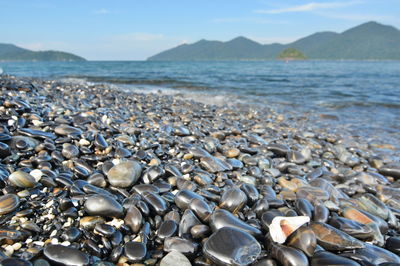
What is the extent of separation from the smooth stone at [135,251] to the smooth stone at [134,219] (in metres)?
0.20

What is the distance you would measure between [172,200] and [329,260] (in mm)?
1412

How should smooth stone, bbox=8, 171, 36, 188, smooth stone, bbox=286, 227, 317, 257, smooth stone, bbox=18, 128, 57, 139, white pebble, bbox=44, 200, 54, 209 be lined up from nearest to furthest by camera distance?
1. smooth stone, bbox=286, 227, 317, 257
2. white pebble, bbox=44, 200, 54, 209
3. smooth stone, bbox=8, 171, 36, 188
4. smooth stone, bbox=18, 128, 57, 139

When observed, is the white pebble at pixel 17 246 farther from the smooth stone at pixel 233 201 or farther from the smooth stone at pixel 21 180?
the smooth stone at pixel 233 201

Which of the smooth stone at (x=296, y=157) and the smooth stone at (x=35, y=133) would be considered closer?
the smooth stone at (x=35, y=133)

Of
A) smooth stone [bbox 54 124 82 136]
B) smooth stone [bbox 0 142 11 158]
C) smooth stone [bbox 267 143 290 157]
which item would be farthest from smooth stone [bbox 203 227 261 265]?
smooth stone [bbox 267 143 290 157]

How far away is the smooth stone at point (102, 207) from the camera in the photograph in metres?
2.04

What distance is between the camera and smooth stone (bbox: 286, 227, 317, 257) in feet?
5.83

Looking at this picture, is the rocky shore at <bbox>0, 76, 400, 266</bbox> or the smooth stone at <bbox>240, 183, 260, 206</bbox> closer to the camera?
the rocky shore at <bbox>0, 76, 400, 266</bbox>

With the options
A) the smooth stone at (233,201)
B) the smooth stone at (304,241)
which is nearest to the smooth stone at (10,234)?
the smooth stone at (233,201)

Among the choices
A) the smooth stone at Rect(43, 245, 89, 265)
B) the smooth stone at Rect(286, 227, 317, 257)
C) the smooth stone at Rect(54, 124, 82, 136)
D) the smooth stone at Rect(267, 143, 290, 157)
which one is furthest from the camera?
the smooth stone at Rect(267, 143, 290, 157)

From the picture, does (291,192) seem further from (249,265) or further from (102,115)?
(102,115)

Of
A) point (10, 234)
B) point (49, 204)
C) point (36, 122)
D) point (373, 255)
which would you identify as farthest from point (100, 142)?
point (373, 255)

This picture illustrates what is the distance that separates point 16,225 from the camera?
6.08ft

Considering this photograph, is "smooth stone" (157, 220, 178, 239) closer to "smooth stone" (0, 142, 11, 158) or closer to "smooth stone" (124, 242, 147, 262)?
"smooth stone" (124, 242, 147, 262)
